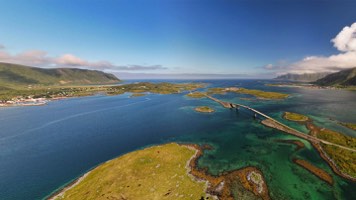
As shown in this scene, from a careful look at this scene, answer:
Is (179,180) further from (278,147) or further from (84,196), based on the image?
(278,147)

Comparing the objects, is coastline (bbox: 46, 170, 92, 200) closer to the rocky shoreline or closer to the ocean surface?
the ocean surface

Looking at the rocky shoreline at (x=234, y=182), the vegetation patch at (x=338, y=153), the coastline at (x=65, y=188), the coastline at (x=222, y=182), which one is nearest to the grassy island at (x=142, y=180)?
the coastline at (x=65, y=188)

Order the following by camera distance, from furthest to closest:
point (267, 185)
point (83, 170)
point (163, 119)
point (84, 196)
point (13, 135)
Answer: point (163, 119)
point (13, 135)
point (83, 170)
point (267, 185)
point (84, 196)

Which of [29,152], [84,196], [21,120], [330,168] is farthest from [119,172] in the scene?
[21,120]

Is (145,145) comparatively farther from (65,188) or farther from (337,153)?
(337,153)

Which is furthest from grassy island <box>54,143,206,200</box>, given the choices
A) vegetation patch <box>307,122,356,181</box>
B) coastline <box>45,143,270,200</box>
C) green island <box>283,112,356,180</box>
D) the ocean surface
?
green island <box>283,112,356,180</box>

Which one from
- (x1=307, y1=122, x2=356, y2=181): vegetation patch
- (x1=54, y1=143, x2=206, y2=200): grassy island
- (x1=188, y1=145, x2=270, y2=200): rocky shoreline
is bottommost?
(x1=188, y1=145, x2=270, y2=200): rocky shoreline

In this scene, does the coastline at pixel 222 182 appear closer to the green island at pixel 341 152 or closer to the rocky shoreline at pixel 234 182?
the rocky shoreline at pixel 234 182

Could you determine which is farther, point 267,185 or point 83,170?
point 83,170
